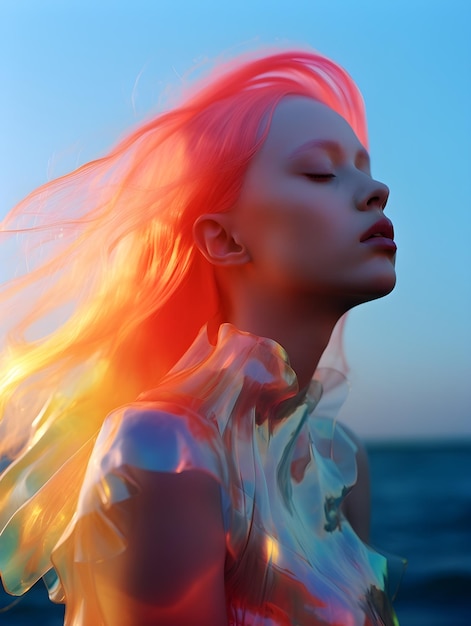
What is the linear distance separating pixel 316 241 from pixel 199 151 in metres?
0.33

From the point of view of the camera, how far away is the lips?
1.48 meters

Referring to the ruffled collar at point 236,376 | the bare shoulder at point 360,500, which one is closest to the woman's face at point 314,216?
the ruffled collar at point 236,376

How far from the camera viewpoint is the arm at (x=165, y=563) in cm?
119

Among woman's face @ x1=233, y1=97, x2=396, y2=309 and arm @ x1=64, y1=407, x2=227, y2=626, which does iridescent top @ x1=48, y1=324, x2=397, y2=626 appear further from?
woman's face @ x1=233, y1=97, x2=396, y2=309

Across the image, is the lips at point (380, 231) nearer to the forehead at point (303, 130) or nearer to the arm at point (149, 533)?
the forehead at point (303, 130)

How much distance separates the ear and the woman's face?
0.02 m

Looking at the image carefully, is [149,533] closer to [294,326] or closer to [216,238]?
[294,326]

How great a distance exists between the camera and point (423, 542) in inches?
225

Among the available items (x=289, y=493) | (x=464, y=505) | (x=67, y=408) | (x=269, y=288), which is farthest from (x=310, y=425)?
(x=464, y=505)

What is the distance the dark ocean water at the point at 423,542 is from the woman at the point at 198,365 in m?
0.35

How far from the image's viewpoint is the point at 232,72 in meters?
1.76

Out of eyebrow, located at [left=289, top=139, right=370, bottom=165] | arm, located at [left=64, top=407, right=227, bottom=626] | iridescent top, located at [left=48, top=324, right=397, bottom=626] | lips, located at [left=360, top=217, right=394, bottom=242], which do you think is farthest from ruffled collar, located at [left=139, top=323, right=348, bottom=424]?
eyebrow, located at [left=289, top=139, right=370, bottom=165]

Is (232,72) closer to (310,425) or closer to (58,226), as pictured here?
(58,226)

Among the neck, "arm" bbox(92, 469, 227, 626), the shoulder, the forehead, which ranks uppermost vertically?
the forehead
